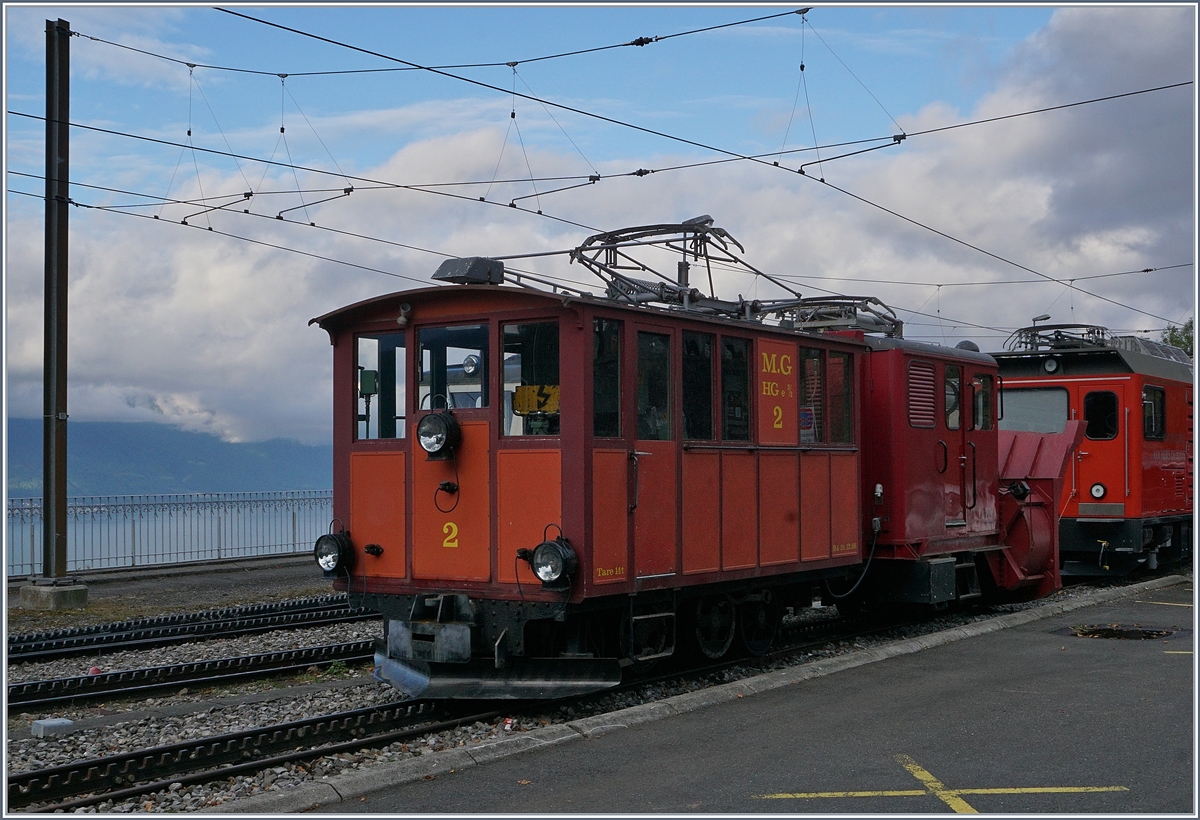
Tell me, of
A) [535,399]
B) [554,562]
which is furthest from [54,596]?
[554,562]

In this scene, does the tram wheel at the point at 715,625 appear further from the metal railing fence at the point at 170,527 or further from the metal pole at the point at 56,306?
the metal pole at the point at 56,306

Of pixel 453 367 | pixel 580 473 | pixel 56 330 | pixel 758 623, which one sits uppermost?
pixel 56 330

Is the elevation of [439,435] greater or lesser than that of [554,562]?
greater

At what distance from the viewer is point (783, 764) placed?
6.95 meters

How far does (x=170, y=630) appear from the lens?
12820 millimetres

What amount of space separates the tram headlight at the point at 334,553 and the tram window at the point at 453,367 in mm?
1341

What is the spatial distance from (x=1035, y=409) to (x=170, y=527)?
1563 cm

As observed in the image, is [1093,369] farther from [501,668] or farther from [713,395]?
[501,668]

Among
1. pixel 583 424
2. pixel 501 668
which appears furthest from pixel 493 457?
pixel 501 668

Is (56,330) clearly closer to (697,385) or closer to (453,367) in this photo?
(453,367)

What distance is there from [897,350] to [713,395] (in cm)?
334

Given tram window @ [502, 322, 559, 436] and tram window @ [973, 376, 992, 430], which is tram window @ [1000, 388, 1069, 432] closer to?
tram window @ [973, 376, 992, 430]

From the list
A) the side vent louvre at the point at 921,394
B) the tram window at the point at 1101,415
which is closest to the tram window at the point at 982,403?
the side vent louvre at the point at 921,394

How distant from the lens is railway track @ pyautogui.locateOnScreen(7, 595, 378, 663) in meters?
11.7
